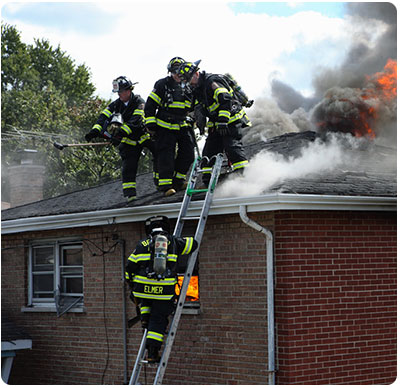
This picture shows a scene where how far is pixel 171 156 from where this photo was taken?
34.3 ft

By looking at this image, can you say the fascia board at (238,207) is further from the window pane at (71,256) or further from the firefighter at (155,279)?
the firefighter at (155,279)

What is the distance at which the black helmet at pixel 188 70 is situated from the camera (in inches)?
392

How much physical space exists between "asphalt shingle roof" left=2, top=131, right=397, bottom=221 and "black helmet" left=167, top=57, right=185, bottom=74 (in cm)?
182

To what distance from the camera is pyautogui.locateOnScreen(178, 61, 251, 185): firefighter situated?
31.6 ft

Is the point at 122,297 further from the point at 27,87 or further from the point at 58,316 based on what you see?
the point at 27,87

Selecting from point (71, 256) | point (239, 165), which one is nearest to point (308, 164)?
point (239, 165)

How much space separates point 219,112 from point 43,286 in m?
4.82

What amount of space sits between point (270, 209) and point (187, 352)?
247cm

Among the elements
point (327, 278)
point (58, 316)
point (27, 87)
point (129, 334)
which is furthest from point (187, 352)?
point (27, 87)

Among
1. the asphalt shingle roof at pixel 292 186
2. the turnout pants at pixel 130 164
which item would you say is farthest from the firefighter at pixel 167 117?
the turnout pants at pixel 130 164

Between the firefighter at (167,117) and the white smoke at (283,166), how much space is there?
1.22 meters

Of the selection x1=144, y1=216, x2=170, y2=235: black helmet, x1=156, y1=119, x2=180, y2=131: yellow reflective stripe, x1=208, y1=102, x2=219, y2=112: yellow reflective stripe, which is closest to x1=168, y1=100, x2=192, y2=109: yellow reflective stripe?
x1=156, y1=119, x2=180, y2=131: yellow reflective stripe

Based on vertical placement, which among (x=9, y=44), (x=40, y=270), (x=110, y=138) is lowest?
(x=40, y=270)

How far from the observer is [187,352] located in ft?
30.6
